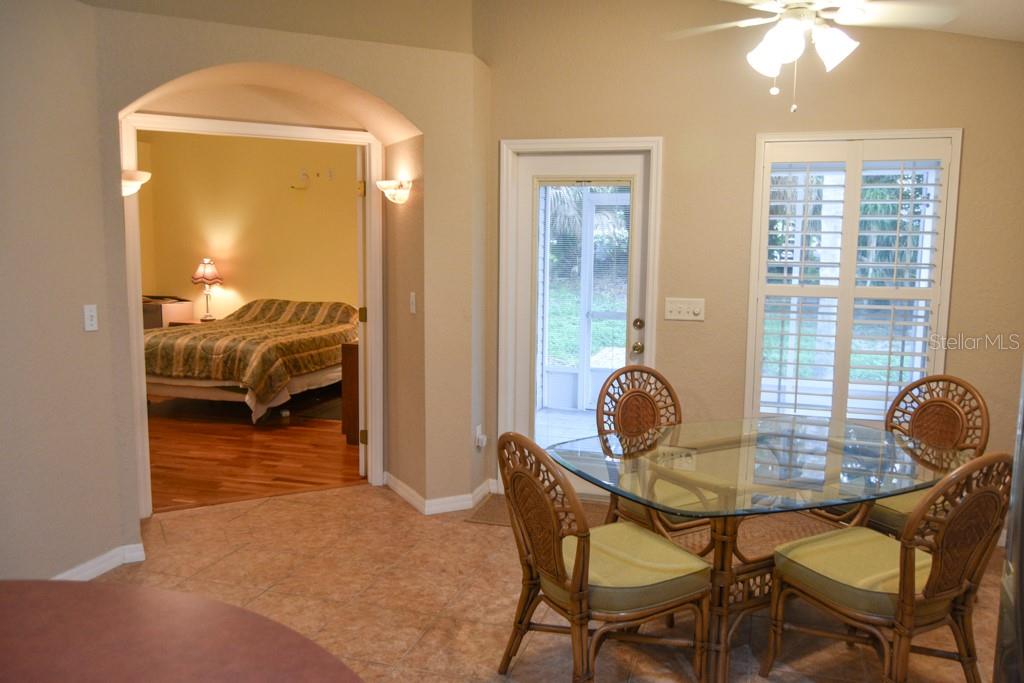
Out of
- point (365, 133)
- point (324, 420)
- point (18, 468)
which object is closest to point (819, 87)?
point (365, 133)

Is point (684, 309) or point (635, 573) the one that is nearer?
point (635, 573)

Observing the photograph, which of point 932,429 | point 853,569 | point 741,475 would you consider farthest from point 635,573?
point 932,429

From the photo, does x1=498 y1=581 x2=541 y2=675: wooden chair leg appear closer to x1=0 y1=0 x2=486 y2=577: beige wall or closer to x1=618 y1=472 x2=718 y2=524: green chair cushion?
x1=618 y1=472 x2=718 y2=524: green chair cushion

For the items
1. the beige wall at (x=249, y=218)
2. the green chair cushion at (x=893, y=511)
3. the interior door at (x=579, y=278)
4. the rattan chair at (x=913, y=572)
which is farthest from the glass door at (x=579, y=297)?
the beige wall at (x=249, y=218)

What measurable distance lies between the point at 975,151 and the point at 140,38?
3.83m

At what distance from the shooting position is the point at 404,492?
4422 millimetres

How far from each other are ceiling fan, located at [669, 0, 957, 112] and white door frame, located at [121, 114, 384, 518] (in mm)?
2113

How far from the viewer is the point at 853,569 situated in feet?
7.90

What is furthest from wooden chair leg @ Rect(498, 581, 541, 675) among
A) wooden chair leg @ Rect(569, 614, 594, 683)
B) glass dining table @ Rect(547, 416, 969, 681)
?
glass dining table @ Rect(547, 416, 969, 681)

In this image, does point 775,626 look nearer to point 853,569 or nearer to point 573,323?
point 853,569

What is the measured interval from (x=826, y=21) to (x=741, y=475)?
7.48 ft

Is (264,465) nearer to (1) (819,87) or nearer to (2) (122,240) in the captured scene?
(2) (122,240)

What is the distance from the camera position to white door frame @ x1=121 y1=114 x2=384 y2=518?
3.88m

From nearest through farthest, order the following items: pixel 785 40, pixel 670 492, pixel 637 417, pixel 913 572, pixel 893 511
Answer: pixel 913 572 → pixel 670 492 → pixel 785 40 → pixel 893 511 → pixel 637 417
